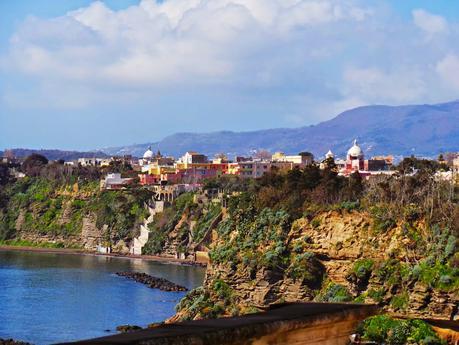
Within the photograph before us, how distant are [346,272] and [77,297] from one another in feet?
50.1

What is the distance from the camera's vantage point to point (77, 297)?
37875mm

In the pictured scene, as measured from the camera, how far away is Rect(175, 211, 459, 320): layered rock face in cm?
2303

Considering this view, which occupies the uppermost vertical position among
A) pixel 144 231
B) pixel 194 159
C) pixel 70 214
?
pixel 194 159

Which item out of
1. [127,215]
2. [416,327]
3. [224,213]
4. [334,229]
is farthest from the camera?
[127,215]

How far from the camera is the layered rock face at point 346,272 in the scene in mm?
A: 23031

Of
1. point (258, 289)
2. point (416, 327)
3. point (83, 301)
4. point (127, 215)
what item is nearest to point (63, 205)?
point (127, 215)

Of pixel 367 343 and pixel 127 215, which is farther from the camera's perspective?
pixel 127 215

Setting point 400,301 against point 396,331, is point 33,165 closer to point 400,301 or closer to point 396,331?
point 400,301

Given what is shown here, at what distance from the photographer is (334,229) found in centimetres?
2691

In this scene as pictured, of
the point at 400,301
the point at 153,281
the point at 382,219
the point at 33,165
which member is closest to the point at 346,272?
the point at 382,219

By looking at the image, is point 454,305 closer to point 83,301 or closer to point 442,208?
point 442,208

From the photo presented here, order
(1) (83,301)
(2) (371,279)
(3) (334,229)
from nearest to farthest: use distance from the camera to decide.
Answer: (2) (371,279)
(3) (334,229)
(1) (83,301)

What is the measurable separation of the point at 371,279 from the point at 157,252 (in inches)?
1367

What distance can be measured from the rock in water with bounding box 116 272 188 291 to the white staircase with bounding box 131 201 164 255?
1320 cm
